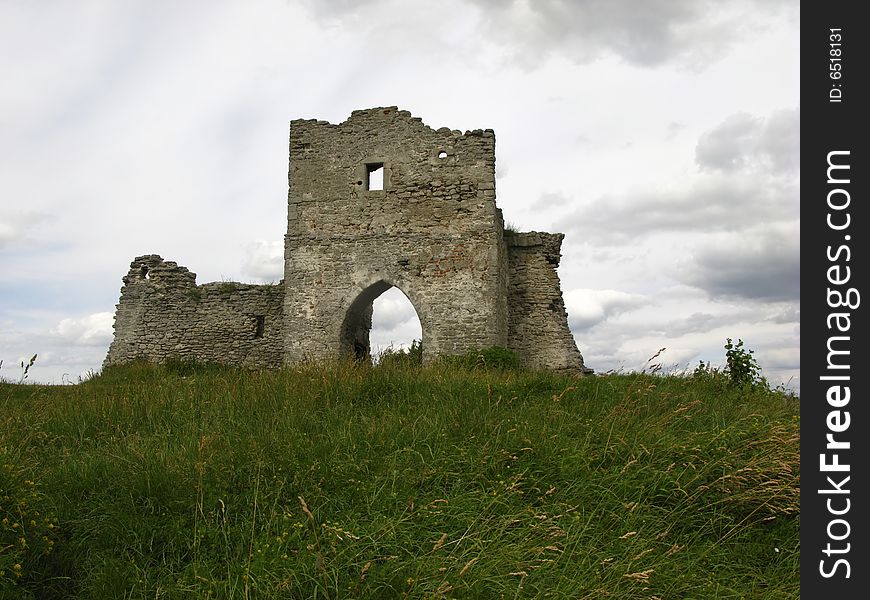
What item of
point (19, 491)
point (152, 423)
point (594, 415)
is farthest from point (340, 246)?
point (19, 491)

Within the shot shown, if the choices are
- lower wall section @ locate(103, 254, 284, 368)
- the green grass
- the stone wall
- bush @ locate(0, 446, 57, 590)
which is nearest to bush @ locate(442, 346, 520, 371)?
the stone wall

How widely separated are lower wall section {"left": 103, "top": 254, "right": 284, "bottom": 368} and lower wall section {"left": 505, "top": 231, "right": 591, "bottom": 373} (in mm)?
5706

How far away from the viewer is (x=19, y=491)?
4.35 m

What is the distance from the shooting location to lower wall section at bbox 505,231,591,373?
50.4 ft

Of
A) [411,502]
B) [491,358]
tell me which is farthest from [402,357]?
[411,502]

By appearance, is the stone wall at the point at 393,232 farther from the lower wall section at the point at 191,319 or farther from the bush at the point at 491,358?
the lower wall section at the point at 191,319

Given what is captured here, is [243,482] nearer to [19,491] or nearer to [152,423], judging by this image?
[19,491]

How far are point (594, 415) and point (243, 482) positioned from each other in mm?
3313

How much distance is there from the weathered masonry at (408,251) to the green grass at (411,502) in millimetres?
7325

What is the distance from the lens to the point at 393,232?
14438 mm

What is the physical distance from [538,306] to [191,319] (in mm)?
8702

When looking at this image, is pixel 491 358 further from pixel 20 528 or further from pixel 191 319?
pixel 20 528

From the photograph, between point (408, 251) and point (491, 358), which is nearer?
point (491, 358)

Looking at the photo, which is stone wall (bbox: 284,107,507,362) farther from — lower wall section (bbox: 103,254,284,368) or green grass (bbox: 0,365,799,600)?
green grass (bbox: 0,365,799,600)
